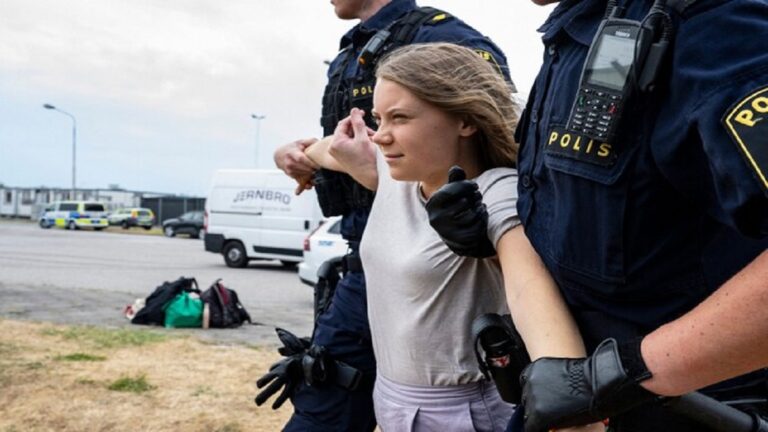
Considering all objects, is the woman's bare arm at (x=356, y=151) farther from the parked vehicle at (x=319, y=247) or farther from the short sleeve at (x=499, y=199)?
the parked vehicle at (x=319, y=247)

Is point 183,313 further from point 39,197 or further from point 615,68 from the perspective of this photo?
point 39,197

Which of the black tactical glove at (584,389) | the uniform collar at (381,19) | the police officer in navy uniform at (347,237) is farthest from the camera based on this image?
the uniform collar at (381,19)

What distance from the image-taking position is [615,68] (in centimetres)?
113

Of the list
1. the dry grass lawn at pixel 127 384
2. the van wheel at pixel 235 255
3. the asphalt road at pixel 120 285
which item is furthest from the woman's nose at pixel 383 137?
the van wheel at pixel 235 255

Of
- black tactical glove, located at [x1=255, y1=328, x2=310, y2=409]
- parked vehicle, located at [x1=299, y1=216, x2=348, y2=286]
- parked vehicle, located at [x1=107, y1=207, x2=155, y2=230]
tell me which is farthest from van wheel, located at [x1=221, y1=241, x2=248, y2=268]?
parked vehicle, located at [x1=107, y1=207, x2=155, y2=230]

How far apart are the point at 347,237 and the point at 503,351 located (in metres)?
1.29

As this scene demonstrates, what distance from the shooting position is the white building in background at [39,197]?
52.5 m

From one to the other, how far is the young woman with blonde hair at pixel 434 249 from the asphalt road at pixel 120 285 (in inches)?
206

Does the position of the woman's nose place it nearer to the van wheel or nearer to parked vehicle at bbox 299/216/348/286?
parked vehicle at bbox 299/216/348/286

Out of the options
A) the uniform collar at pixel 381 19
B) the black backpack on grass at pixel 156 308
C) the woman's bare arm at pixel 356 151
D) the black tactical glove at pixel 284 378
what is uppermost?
the uniform collar at pixel 381 19

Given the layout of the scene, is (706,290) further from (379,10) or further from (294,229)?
(294,229)

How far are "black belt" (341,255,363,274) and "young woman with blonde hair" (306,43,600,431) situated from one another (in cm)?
57

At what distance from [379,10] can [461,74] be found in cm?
101

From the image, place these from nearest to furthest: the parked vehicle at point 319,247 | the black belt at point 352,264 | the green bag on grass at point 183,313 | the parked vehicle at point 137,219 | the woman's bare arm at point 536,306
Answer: the woman's bare arm at point 536,306 → the black belt at point 352,264 → the green bag on grass at point 183,313 → the parked vehicle at point 319,247 → the parked vehicle at point 137,219
